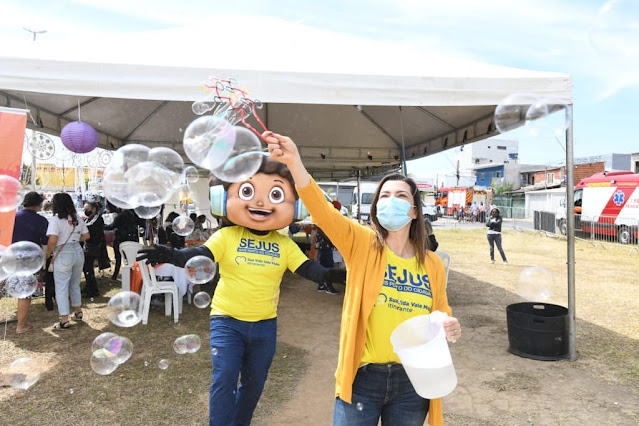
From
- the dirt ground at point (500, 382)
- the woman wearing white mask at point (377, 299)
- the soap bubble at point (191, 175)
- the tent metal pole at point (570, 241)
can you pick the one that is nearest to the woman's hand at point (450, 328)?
the woman wearing white mask at point (377, 299)

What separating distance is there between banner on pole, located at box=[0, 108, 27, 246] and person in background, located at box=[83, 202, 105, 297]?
9.78 feet

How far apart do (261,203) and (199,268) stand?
0.59 m

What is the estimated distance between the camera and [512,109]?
13.4 ft

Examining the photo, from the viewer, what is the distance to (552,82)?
4.14 m

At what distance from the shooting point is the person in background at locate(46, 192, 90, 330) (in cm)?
502

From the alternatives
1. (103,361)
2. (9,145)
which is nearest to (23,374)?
(103,361)

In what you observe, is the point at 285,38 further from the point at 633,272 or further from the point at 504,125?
the point at 633,272

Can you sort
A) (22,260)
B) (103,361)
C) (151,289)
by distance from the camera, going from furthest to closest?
(151,289), (22,260), (103,361)

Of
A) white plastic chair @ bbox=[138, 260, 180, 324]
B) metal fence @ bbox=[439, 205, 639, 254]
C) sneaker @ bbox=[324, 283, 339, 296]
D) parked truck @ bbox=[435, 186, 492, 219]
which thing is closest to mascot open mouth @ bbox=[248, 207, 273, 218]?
white plastic chair @ bbox=[138, 260, 180, 324]

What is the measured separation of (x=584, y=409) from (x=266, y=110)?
20.9 feet

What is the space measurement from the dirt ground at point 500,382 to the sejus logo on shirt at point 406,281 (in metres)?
1.83

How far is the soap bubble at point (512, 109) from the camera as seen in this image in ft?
12.8

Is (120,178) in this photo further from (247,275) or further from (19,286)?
(19,286)

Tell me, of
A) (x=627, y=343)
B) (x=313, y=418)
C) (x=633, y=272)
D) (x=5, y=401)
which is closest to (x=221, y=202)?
(x=313, y=418)
